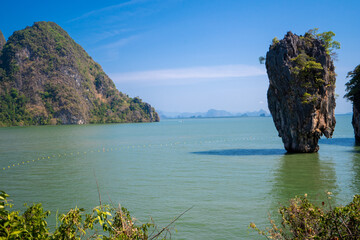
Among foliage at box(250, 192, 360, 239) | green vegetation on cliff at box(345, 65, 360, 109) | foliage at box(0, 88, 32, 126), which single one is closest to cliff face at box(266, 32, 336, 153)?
green vegetation on cliff at box(345, 65, 360, 109)

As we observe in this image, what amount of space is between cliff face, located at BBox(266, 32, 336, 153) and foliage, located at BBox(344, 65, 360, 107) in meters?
13.3

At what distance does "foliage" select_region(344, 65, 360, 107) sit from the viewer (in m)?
48.8

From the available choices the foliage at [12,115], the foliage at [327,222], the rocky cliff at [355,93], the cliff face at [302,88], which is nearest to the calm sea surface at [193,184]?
the cliff face at [302,88]

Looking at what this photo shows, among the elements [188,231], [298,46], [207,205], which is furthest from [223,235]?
[298,46]

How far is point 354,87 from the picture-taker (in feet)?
162

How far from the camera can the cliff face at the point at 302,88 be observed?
35906 millimetres

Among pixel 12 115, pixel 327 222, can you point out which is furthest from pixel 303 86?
pixel 12 115

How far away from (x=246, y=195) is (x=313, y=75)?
22.9 meters

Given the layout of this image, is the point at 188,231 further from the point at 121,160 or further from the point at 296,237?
the point at 121,160

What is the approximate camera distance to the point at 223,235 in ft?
43.1

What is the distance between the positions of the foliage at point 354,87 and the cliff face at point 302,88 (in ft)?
43.6

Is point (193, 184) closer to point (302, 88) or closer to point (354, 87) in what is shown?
point (302, 88)

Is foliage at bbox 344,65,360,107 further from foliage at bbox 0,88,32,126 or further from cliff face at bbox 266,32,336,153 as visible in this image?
foliage at bbox 0,88,32,126

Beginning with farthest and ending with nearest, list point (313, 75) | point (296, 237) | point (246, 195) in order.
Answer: point (313, 75) → point (246, 195) → point (296, 237)
